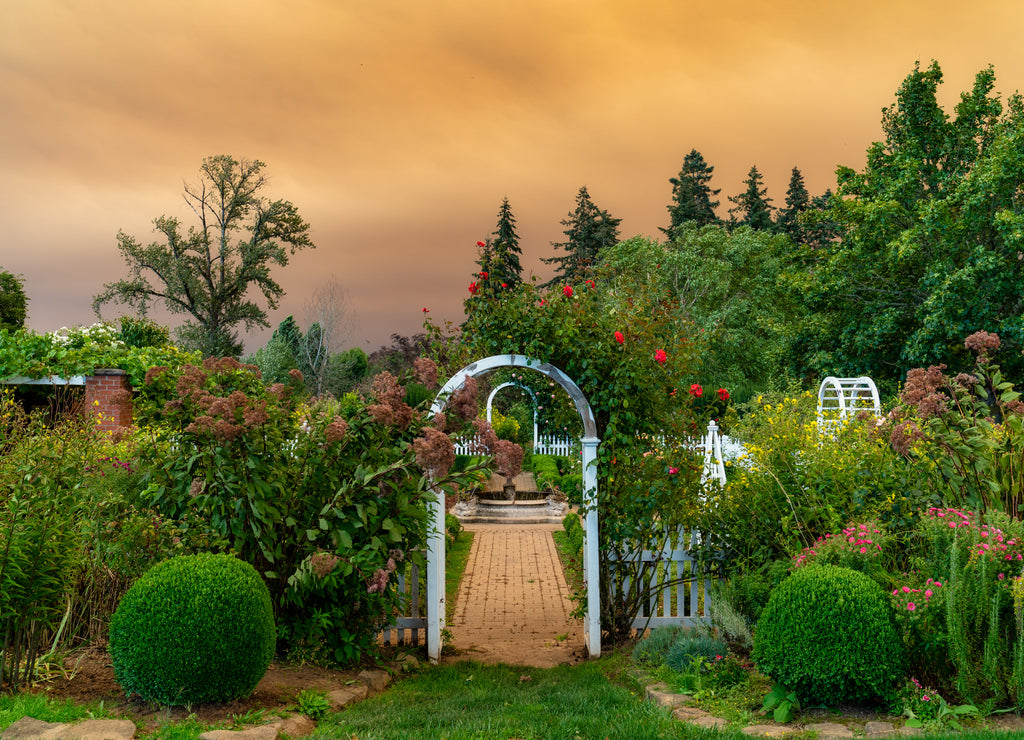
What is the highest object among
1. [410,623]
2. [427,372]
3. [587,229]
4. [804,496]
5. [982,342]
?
[587,229]

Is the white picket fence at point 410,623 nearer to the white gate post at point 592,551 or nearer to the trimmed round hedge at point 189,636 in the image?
the white gate post at point 592,551

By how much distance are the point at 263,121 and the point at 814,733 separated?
1137 centimetres

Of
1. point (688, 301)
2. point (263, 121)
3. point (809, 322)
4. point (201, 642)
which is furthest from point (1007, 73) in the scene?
point (201, 642)

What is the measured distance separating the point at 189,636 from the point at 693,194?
36068mm

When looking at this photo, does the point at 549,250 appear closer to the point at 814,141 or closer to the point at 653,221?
the point at 653,221

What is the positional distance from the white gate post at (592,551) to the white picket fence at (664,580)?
0.22m

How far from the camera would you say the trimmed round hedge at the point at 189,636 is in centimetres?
361

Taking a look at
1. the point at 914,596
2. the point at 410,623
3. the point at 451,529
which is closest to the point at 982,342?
the point at 914,596

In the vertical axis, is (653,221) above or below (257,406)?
above

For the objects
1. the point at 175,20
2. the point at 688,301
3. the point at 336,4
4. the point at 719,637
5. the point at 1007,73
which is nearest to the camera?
the point at 719,637

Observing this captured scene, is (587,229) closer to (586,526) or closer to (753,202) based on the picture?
(753,202)

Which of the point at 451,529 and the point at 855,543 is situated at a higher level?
the point at 855,543

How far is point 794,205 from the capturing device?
3794 centimetres

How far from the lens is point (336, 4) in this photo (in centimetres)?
777
